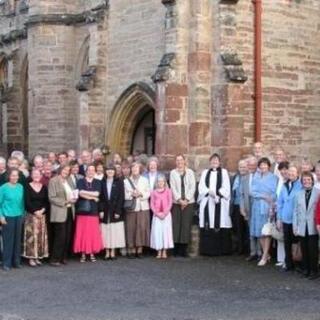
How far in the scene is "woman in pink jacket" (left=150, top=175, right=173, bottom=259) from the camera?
13.9m

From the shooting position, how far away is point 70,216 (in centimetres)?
1355

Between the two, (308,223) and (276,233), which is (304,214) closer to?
(308,223)

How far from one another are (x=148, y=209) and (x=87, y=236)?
1.29 m

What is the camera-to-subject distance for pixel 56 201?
1312cm

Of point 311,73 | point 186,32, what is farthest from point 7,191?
point 311,73

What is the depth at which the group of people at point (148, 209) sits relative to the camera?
1271cm

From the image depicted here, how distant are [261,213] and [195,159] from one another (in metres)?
2.64

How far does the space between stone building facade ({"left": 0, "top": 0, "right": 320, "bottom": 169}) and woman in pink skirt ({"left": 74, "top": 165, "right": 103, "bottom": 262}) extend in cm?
228

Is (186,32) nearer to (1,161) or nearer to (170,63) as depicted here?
(170,63)

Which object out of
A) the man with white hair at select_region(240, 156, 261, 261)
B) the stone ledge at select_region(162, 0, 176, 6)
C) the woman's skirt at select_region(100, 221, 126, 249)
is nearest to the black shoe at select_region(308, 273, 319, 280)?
the man with white hair at select_region(240, 156, 261, 261)

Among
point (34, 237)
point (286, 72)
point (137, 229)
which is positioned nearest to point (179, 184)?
point (137, 229)

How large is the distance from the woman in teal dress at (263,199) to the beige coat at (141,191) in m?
1.99

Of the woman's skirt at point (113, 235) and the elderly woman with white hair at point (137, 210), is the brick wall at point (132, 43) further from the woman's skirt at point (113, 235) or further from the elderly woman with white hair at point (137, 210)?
the woman's skirt at point (113, 235)

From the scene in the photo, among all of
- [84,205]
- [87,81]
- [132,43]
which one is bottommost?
[84,205]
